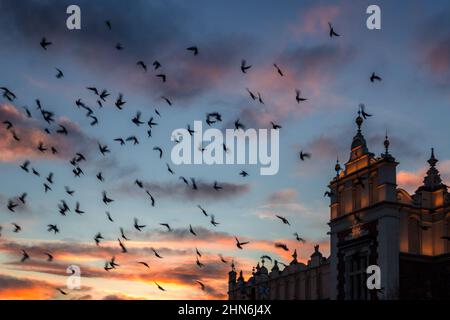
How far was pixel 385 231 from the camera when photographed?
2363 inches

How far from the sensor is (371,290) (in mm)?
61094

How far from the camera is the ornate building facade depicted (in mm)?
60125

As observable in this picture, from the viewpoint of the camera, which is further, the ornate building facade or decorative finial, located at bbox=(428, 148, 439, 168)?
decorative finial, located at bbox=(428, 148, 439, 168)

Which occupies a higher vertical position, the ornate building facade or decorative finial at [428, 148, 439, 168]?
decorative finial at [428, 148, 439, 168]

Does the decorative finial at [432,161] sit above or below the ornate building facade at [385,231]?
above

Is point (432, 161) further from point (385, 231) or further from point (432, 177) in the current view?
point (385, 231)

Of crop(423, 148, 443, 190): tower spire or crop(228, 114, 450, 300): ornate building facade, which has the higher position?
crop(423, 148, 443, 190): tower spire

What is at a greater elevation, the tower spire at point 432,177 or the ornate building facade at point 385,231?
the tower spire at point 432,177

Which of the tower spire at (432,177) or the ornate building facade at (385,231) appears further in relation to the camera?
the tower spire at (432,177)

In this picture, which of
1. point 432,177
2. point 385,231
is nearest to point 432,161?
point 432,177

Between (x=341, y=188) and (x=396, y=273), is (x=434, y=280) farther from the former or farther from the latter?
(x=341, y=188)

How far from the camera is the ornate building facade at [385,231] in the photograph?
60.1 metres
